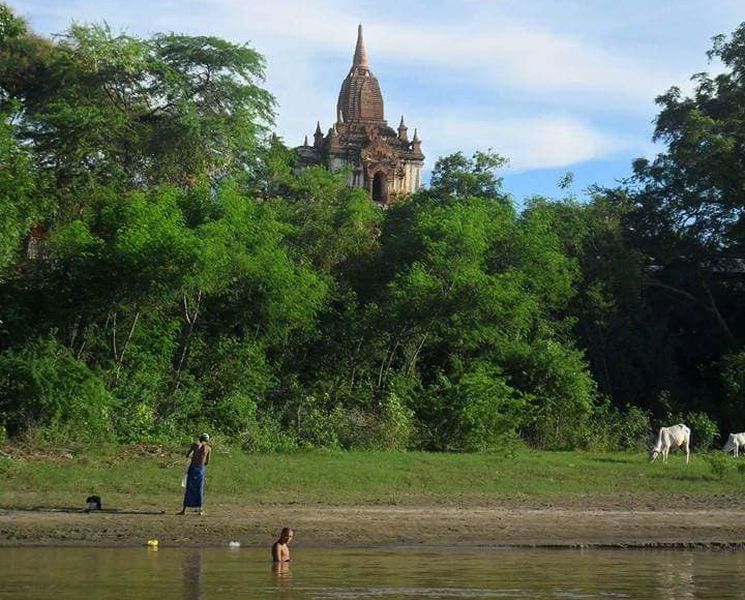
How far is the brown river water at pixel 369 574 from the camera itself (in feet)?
41.6

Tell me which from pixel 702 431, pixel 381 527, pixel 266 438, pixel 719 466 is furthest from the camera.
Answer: pixel 702 431

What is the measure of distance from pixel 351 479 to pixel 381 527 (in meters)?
3.70

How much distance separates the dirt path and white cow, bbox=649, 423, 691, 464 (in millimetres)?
6882

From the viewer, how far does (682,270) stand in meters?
36.0

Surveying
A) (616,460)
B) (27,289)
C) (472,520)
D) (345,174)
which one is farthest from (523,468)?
(345,174)

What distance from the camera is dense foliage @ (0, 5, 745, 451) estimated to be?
80.0 feet

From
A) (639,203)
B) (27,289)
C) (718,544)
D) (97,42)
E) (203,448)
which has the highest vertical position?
(97,42)

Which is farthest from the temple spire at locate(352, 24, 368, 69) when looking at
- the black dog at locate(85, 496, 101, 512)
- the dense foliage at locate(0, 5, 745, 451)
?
the black dog at locate(85, 496, 101, 512)

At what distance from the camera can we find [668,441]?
25.9 m

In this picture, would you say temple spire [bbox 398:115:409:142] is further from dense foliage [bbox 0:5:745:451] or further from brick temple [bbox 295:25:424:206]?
dense foliage [bbox 0:5:745:451]

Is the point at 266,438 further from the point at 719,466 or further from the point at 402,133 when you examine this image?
the point at 402,133

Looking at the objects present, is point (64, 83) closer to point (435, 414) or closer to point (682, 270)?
point (435, 414)

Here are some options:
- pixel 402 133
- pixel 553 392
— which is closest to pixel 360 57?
pixel 402 133

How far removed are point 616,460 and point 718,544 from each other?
8.74 metres
